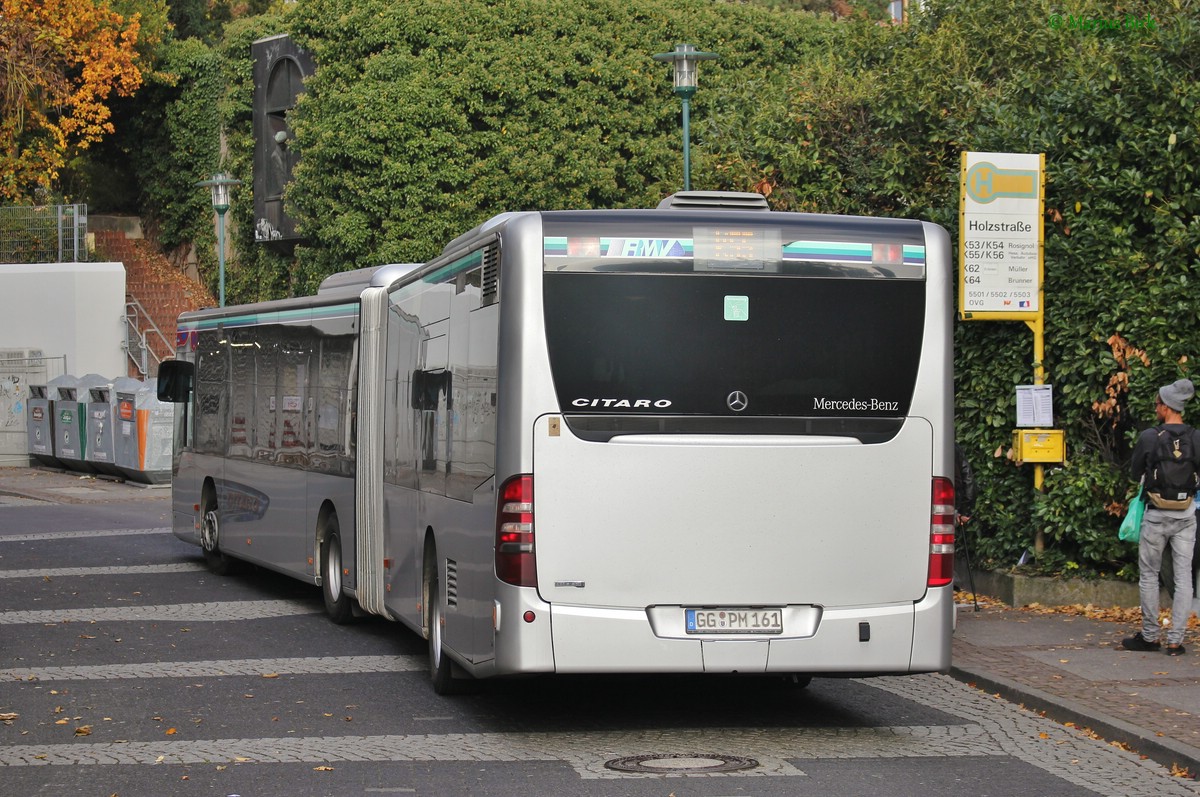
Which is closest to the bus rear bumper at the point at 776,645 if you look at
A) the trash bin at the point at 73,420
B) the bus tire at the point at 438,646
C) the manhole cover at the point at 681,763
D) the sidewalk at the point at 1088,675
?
the manhole cover at the point at 681,763

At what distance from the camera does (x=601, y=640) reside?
27.8ft

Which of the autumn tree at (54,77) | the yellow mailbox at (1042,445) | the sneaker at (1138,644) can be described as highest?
the autumn tree at (54,77)

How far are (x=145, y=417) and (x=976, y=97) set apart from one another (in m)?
19.6

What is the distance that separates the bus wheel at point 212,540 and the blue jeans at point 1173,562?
9.97m

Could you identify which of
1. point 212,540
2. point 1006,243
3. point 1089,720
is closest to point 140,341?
point 212,540

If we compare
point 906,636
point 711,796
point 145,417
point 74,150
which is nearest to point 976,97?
point 906,636

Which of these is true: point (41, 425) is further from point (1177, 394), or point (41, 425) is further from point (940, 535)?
point (940, 535)

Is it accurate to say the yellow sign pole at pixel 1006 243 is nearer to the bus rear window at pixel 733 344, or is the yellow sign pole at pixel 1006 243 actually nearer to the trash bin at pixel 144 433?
the bus rear window at pixel 733 344

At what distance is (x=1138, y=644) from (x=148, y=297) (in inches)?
1608

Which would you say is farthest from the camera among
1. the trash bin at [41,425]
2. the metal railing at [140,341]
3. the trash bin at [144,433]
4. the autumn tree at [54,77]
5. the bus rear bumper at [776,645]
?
the autumn tree at [54,77]

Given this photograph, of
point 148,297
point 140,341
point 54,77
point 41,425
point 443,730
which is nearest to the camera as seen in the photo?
point 443,730

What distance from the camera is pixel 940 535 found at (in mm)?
8883

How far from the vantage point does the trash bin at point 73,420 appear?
33875 millimetres

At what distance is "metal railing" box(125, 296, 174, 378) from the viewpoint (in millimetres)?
42466
